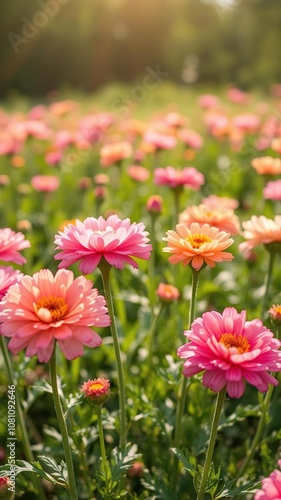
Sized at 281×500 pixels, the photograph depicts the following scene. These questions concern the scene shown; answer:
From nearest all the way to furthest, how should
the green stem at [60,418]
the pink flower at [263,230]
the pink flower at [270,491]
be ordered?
the pink flower at [270,491]
the green stem at [60,418]
the pink flower at [263,230]

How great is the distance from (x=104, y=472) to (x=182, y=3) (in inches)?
647

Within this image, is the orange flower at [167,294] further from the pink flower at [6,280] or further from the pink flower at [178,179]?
the pink flower at [6,280]

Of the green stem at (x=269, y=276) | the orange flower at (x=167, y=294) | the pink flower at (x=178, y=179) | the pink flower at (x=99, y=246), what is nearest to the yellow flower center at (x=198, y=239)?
the pink flower at (x=99, y=246)

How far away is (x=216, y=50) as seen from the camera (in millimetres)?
13211

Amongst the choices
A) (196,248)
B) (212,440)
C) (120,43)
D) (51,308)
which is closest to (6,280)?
(51,308)

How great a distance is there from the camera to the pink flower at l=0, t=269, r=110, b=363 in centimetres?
102

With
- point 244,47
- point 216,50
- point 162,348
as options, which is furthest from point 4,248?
point 216,50

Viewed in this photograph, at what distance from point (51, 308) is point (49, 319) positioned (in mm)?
66

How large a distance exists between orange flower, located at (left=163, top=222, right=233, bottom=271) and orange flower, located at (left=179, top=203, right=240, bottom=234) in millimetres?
313

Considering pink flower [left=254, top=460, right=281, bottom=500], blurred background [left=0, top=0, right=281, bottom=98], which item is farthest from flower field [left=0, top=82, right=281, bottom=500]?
blurred background [left=0, top=0, right=281, bottom=98]

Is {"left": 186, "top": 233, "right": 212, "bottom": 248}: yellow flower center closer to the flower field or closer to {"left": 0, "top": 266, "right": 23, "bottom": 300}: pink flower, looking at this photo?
the flower field

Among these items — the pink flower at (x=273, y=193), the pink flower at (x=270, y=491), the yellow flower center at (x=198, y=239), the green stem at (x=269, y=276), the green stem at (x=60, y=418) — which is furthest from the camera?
the pink flower at (x=273, y=193)

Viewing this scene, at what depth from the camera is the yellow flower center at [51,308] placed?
40.3 inches

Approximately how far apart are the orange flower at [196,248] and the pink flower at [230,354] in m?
0.19
